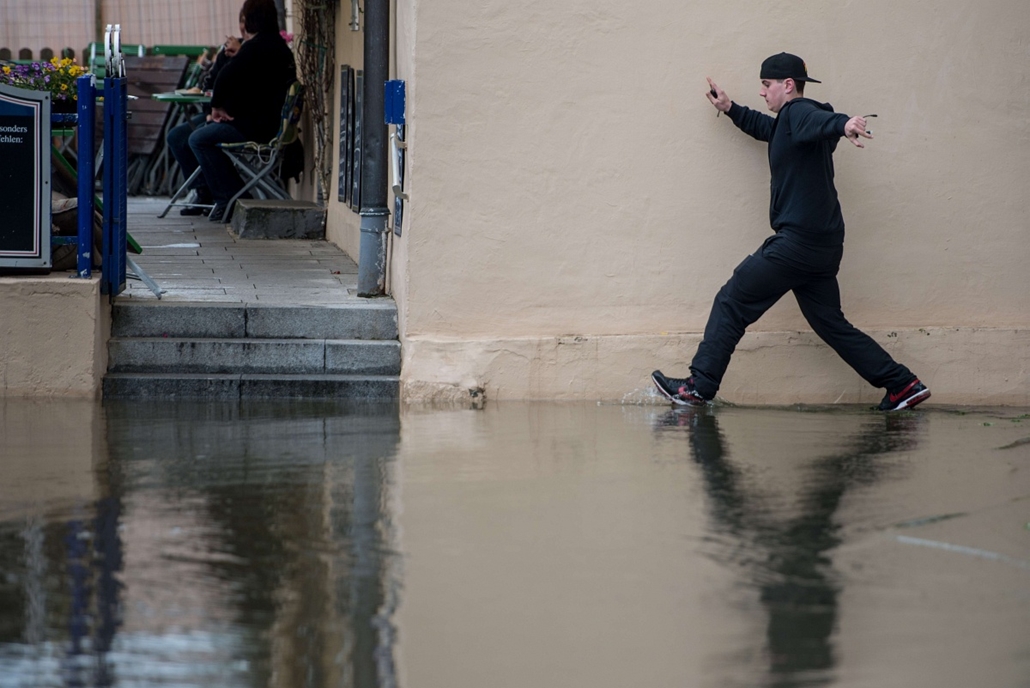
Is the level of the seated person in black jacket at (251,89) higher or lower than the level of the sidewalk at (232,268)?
higher

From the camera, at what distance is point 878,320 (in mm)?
7555

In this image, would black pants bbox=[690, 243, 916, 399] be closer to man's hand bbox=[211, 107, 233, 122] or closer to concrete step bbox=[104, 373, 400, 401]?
concrete step bbox=[104, 373, 400, 401]

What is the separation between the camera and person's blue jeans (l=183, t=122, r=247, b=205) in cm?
1159

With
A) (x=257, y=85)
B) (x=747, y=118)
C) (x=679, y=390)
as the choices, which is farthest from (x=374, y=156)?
(x=257, y=85)

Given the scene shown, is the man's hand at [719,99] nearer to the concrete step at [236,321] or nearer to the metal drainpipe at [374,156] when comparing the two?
the metal drainpipe at [374,156]

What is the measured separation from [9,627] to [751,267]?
4.26 meters

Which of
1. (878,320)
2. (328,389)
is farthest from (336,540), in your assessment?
(878,320)

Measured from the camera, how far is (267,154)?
11852 mm

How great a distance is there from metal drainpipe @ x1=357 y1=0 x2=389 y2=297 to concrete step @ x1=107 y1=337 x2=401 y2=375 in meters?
0.67


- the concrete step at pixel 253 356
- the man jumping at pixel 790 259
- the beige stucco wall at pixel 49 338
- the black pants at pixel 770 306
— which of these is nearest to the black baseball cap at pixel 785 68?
the man jumping at pixel 790 259

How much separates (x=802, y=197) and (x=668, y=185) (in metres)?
0.78

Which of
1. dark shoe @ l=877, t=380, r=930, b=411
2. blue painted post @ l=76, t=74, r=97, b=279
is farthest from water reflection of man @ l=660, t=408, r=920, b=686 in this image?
blue painted post @ l=76, t=74, r=97, b=279

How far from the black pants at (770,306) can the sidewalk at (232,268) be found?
2132 millimetres

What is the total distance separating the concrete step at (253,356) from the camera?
717cm
